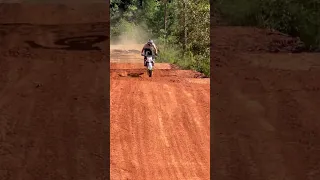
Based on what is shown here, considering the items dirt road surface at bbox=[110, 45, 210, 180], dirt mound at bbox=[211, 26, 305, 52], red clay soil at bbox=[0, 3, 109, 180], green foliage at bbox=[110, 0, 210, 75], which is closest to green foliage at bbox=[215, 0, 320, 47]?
dirt mound at bbox=[211, 26, 305, 52]

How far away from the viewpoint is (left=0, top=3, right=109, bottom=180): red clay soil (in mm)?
9688

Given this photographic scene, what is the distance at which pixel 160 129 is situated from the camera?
1313 cm

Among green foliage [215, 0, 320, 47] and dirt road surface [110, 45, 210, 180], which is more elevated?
green foliage [215, 0, 320, 47]

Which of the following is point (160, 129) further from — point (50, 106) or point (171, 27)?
point (171, 27)

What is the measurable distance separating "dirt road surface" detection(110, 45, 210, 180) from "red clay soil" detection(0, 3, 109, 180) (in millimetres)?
724

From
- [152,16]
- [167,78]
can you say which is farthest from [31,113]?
[152,16]

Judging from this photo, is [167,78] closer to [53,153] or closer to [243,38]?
[243,38]

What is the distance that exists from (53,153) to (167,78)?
11.4 m

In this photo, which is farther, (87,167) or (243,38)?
Answer: (243,38)

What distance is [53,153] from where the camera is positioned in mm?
10148

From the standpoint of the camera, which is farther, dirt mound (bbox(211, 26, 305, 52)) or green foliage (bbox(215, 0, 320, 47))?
dirt mound (bbox(211, 26, 305, 52))

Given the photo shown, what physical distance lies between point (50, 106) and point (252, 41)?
1338cm

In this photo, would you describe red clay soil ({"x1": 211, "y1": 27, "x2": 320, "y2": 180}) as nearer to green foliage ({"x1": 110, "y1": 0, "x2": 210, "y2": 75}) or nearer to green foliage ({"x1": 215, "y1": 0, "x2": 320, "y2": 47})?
green foliage ({"x1": 215, "y1": 0, "x2": 320, "y2": 47})

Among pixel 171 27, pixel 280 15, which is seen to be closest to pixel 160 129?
pixel 280 15
